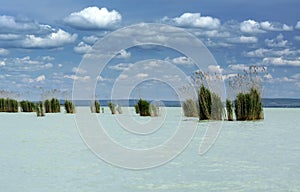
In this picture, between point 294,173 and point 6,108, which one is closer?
point 294,173

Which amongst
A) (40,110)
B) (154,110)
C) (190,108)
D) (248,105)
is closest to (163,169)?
(248,105)

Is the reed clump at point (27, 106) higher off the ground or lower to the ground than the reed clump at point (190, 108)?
higher

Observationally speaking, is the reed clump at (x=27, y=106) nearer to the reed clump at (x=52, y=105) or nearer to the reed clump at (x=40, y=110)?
the reed clump at (x=52, y=105)

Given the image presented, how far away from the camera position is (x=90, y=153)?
871 centimetres

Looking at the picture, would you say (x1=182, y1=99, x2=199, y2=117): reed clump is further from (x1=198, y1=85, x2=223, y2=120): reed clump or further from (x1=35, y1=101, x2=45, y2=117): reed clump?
(x1=35, y1=101, x2=45, y2=117): reed clump

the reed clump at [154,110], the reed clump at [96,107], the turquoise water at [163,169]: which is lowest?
the turquoise water at [163,169]

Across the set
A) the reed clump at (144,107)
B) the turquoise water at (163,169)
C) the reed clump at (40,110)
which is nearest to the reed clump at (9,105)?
the reed clump at (40,110)

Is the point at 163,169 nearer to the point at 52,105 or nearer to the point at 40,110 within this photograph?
the point at 40,110

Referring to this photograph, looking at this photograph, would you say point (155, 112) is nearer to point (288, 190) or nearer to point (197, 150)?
point (197, 150)

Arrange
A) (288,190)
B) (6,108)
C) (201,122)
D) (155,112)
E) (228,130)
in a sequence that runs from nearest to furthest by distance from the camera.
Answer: (288,190), (228,130), (201,122), (155,112), (6,108)

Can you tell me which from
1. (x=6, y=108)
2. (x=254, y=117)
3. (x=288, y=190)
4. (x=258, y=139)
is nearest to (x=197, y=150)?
(x=258, y=139)

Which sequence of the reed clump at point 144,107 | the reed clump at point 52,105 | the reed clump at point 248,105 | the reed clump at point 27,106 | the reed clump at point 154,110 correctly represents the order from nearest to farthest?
the reed clump at point 248,105 → the reed clump at point 154,110 → the reed clump at point 144,107 → the reed clump at point 52,105 → the reed clump at point 27,106

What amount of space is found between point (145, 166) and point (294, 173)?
85.4 inches

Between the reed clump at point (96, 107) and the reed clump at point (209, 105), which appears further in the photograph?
the reed clump at point (96, 107)
